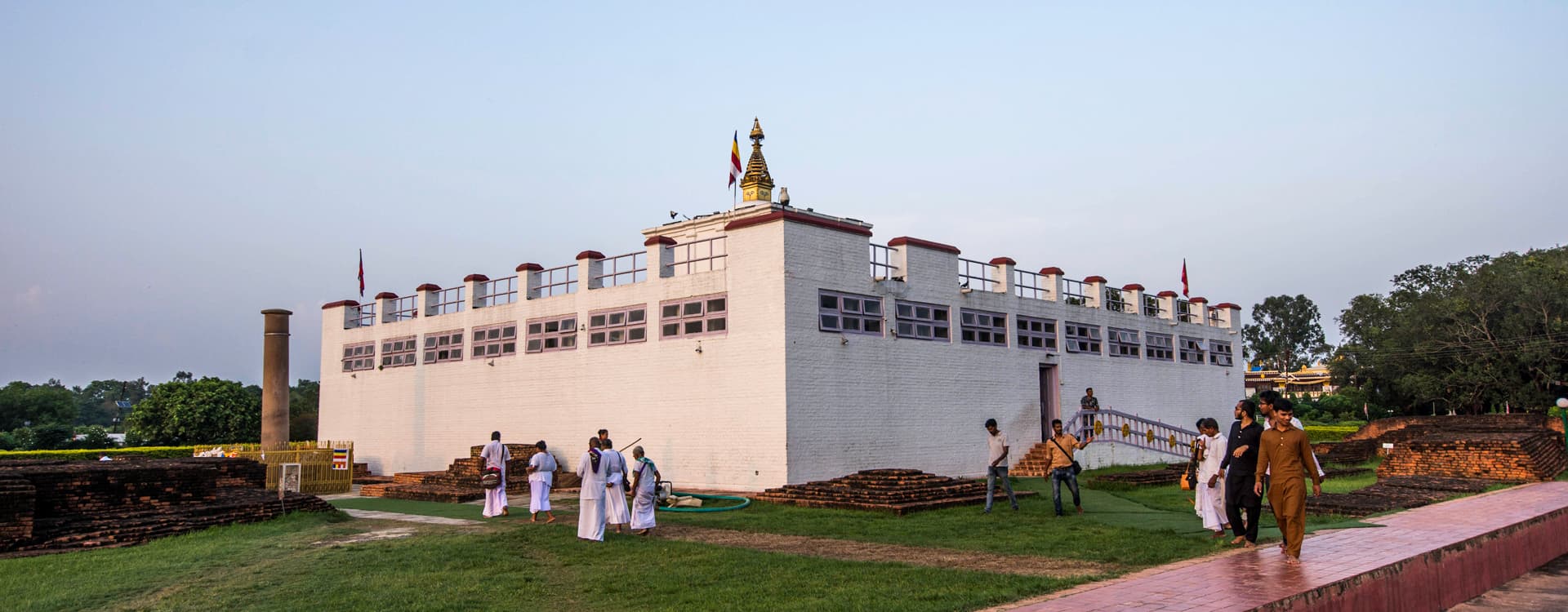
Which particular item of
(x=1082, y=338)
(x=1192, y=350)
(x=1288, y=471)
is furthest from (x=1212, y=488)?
(x=1192, y=350)

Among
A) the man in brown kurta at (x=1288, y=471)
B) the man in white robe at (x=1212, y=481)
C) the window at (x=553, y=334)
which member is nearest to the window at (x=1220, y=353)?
the window at (x=553, y=334)

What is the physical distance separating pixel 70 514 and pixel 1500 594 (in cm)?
1920

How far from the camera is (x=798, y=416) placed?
21375 millimetres

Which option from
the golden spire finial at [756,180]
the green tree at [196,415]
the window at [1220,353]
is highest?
the golden spire finial at [756,180]

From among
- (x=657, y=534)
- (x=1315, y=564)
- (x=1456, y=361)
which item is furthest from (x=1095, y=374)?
(x=1456, y=361)

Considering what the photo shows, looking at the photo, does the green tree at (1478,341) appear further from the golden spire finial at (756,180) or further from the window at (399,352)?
the window at (399,352)

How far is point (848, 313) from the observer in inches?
894

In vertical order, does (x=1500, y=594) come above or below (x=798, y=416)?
below

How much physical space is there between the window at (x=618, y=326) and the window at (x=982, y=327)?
25.2 feet

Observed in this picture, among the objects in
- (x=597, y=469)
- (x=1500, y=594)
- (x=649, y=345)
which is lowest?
(x=1500, y=594)

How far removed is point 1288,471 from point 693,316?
14712 millimetres

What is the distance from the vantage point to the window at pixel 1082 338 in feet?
95.8

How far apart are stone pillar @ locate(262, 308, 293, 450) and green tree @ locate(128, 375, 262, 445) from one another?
11.1 metres

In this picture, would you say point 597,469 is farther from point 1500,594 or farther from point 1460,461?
point 1460,461
